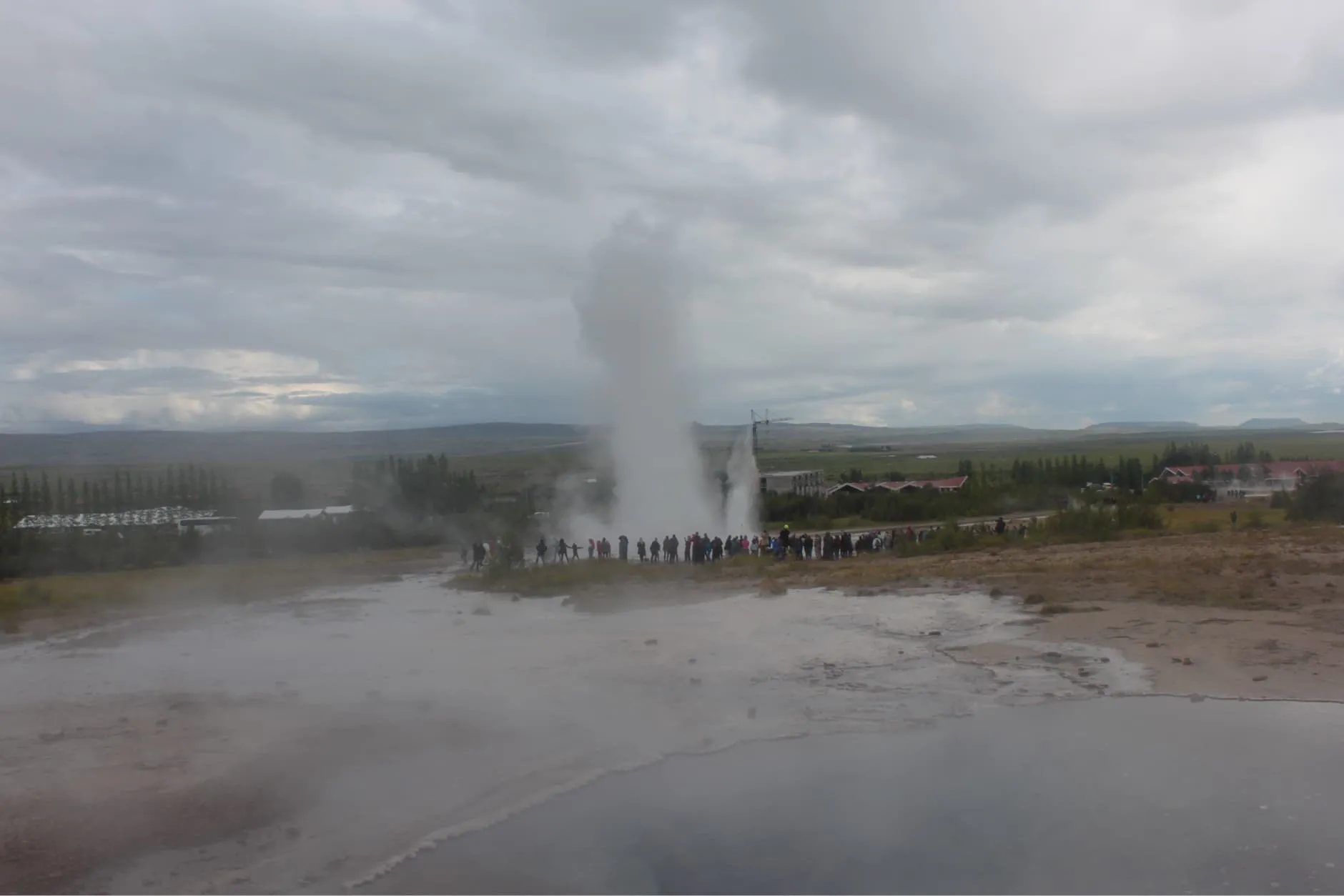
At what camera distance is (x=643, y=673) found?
13227 millimetres

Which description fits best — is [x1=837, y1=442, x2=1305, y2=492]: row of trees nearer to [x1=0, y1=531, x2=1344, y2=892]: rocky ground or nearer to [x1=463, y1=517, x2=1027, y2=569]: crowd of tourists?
[x1=463, y1=517, x2=1027, y2=569]: crowd of tourists

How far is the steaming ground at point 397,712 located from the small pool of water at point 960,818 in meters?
0.65

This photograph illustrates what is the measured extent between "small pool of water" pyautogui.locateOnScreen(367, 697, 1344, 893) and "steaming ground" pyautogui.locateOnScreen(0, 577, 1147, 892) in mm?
651

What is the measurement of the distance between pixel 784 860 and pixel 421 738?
4.61 metres

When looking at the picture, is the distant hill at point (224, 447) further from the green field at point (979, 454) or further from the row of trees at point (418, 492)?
the green field at point (979, 454)

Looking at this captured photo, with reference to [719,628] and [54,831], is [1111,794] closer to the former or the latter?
[54,831]

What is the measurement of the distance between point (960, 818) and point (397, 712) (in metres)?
6.32

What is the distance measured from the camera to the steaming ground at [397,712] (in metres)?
7.77

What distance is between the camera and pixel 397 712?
1140cm

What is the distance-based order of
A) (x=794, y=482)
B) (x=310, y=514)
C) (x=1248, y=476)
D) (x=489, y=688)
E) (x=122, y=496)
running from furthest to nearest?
(x=794, y=482)
(x=122, y=496)
(x=1248, y=476)
(x=310, y=514)
(x=489, y=688)

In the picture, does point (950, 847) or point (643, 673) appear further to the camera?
point (643, 673)

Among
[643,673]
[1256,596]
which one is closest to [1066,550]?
[1256,596]

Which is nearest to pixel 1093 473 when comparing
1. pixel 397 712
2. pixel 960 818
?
pixel 397 712

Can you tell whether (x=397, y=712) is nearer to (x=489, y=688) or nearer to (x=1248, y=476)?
(x=489, y=688)
